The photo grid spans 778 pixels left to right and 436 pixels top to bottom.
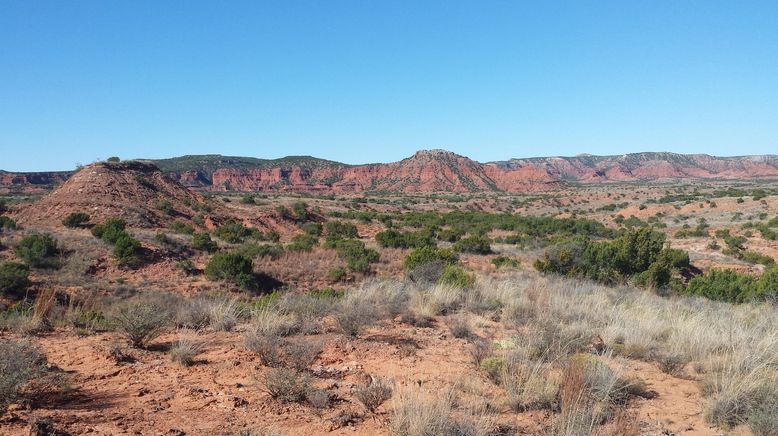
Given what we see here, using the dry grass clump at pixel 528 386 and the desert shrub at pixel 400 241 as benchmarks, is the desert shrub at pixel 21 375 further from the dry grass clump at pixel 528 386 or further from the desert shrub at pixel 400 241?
the desert shrub at pixel 400 241

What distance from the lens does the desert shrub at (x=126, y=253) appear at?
19.4 m

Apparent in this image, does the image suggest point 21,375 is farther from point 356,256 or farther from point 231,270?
point 356,256

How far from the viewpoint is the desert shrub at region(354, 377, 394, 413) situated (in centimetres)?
395

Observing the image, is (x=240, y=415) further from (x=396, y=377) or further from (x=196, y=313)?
(x=196, y=313)

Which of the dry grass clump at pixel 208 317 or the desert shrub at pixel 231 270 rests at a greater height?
the dry grass clump at pixel 208 317

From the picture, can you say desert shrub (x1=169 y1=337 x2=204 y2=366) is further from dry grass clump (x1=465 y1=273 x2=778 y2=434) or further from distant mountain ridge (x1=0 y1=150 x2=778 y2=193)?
distant mountain ridge (x1=0 y1=150 x2=778 y2=193)

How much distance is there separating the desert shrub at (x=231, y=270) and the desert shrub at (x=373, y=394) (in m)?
14.8

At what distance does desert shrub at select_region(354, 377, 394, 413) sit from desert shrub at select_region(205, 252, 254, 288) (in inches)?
584

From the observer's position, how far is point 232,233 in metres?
28.5

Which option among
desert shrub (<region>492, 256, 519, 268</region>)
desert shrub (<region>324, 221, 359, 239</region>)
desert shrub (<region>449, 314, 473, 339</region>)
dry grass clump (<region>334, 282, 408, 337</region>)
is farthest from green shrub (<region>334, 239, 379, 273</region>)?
desert shrub (<region>449, 314, 473, 339</region>)

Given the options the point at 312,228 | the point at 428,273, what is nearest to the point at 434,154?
the point at 312,228

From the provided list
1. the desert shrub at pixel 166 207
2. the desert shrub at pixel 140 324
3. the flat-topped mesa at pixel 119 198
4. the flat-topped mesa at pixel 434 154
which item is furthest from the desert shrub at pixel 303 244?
the flat-topped mesa at pixel 434 154

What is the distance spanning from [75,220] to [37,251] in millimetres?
9745

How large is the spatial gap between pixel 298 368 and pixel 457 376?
5.57 ft
